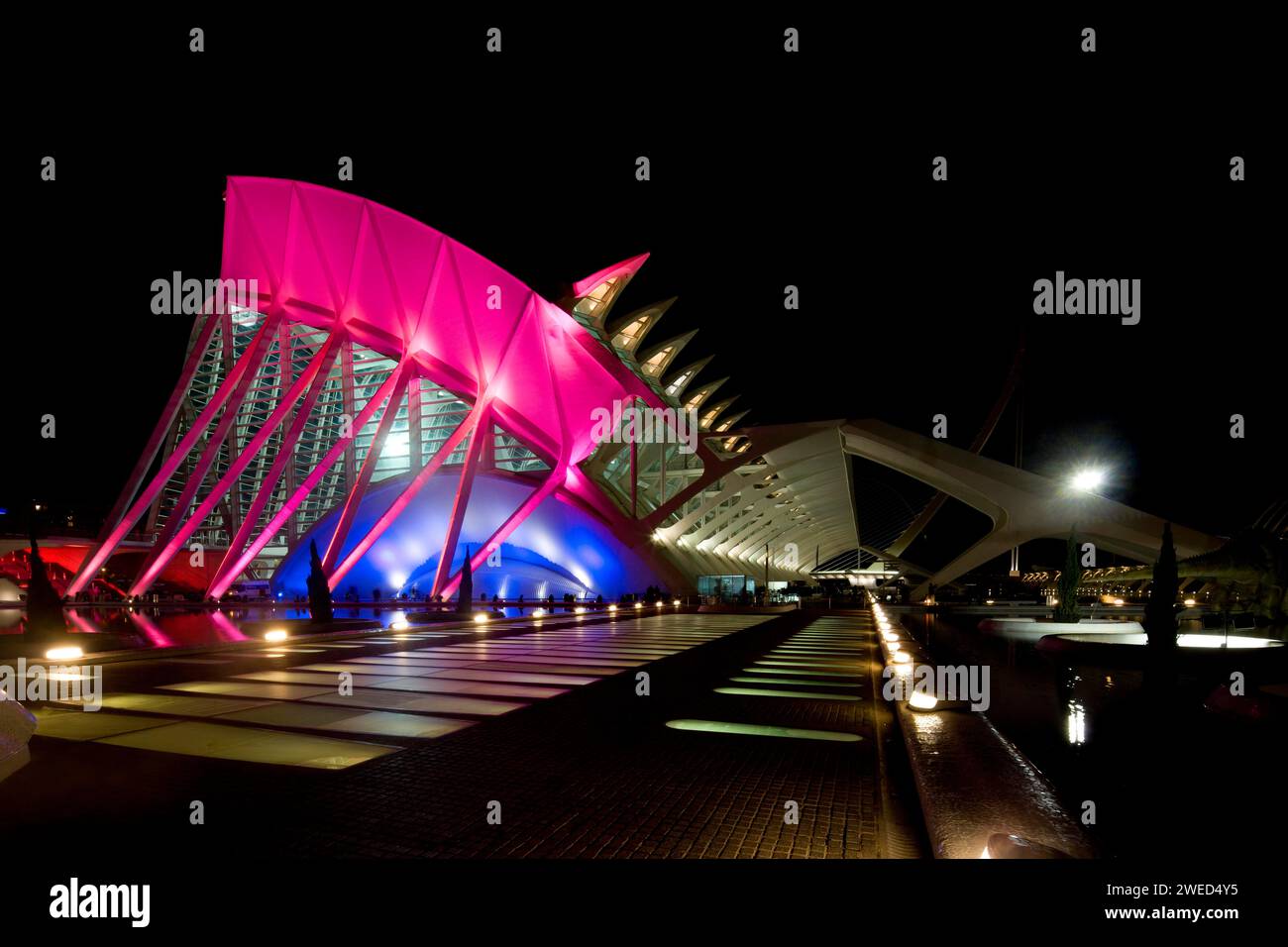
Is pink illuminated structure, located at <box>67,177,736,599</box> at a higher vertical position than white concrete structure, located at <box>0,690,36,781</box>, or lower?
higher

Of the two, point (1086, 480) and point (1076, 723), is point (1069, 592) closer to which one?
point (1076, 723)

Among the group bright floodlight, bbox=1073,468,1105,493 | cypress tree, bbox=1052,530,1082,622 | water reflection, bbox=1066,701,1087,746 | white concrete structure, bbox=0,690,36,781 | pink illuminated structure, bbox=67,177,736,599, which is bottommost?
cypress tree, bbox=1052,530,1082,622

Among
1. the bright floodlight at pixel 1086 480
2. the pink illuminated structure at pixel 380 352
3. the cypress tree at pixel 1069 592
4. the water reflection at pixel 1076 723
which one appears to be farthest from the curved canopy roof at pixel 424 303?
the water reflection at pixel 1076 723

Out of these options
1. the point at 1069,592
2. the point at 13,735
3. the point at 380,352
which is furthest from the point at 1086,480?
the point at 13,735

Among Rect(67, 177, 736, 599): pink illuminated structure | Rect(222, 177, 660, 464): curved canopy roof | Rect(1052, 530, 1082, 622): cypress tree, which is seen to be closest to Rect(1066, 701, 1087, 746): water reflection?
Rect(1052, 530, 1082, 622): cypress tree

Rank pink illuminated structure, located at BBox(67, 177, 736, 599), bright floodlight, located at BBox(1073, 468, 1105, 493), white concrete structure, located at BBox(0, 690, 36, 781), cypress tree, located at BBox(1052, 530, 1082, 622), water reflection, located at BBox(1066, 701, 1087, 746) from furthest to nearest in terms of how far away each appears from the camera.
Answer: bright floodlight, located at BBox(1073, 468, 1105, 493) → pink illuminated structure, located at BBox(67, 177, 736, 599) → cypress tree, located at BBox(1052, 530, 1082, 622) → water reflection, located at BBox(1066, 701, 1087, 746) → white concrete structure, located at BBox(0, 690, 36, 781)

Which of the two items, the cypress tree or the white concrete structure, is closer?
the white concrete structure

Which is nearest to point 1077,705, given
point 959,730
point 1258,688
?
point 1258,688

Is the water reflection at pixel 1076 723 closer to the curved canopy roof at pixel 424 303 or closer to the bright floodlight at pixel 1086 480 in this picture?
the curved canopy roof at pixel 424 303

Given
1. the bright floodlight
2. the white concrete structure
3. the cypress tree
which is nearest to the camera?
the white concrete structure

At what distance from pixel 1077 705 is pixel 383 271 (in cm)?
2627

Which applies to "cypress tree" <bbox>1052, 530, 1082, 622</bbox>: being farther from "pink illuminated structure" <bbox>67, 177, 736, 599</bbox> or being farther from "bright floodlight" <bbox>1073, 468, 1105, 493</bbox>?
"pink illuminated structure" <bbox>67, 177, 736, 599</bbox>

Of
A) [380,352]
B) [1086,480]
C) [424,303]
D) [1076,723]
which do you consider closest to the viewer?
[1076,723]

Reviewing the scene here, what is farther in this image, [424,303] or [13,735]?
[424,303]
